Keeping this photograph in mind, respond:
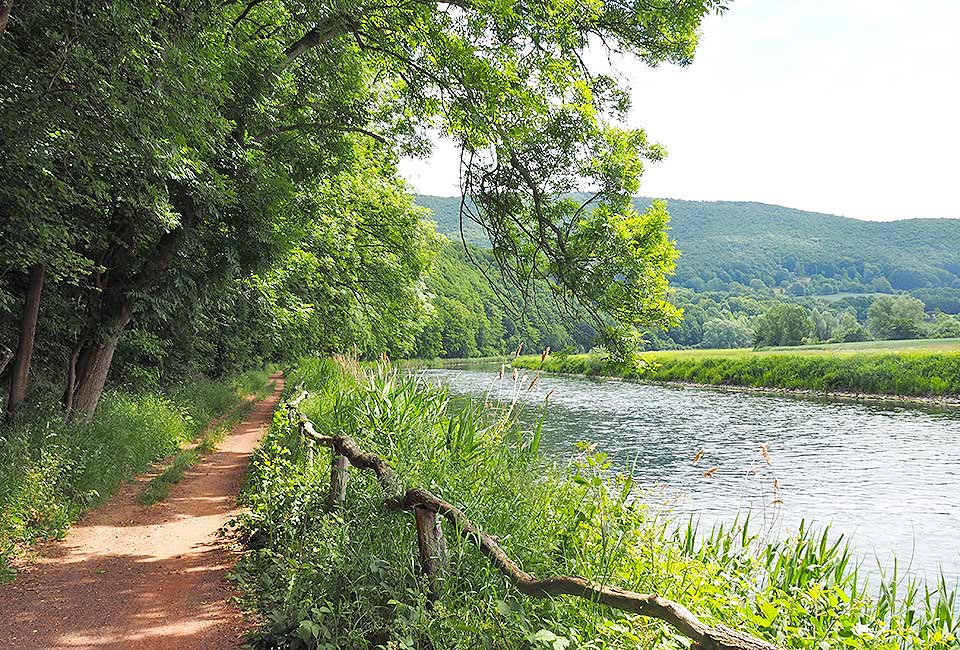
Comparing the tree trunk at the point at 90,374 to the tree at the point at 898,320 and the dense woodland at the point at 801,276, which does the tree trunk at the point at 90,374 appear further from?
the tree at the point at 898,320

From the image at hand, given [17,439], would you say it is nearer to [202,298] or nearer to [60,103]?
[202,298]

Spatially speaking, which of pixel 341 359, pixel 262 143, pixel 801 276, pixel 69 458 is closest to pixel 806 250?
pixel 801 276

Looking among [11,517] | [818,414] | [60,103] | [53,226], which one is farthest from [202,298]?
[818,414]

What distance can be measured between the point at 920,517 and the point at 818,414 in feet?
55.7

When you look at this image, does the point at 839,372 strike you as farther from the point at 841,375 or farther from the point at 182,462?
the point at 182,462

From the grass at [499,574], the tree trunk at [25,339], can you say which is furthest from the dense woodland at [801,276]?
the grass at [499,574]

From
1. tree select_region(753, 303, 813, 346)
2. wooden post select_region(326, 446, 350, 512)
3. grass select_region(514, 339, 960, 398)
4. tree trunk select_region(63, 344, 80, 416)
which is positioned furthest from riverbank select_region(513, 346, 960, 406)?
tree select_region(753, 303, 813, 346)

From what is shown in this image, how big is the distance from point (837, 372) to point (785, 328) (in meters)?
36.4

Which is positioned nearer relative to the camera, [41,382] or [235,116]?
[235,116]

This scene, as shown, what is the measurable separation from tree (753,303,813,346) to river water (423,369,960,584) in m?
42.5

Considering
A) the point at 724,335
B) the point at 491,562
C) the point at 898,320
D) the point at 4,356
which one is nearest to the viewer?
the point at 491,562

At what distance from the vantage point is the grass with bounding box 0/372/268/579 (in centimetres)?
694

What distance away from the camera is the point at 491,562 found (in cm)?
389

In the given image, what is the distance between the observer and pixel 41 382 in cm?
1310
